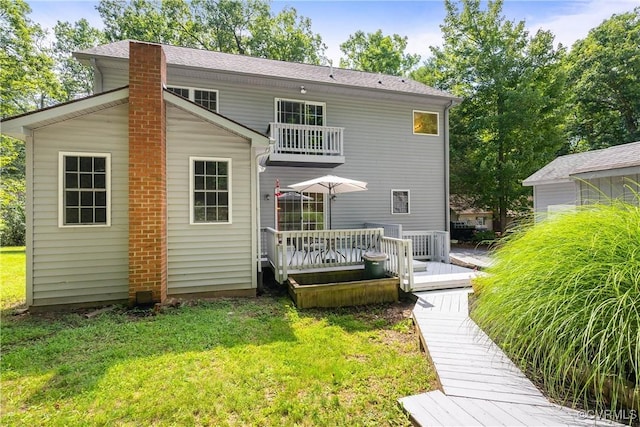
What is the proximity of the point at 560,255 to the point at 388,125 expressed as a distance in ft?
32.3

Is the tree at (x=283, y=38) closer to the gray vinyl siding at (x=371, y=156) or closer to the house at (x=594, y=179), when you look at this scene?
the gray vinyl siding at (x=371, y=156)

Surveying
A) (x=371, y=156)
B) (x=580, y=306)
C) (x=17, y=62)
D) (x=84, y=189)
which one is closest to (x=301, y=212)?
(x=371, y=156)

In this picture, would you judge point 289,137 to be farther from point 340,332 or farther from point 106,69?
point 340,332

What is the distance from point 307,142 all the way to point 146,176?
213 inches

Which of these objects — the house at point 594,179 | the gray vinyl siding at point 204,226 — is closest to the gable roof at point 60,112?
the gray vinyl siding at point 204,226

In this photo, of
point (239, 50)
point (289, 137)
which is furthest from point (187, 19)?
point (289, 137)

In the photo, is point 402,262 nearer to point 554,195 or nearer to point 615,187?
point 615,187

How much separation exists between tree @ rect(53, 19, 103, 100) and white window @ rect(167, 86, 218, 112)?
21.0 m

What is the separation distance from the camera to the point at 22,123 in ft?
16.4

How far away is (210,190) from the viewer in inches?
247

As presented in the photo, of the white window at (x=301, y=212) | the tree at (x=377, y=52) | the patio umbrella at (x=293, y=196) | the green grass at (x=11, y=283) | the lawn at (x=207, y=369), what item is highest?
the tree at (x=377, y=52)

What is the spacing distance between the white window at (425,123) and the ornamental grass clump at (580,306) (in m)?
9.79

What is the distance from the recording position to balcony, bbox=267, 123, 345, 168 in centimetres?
948

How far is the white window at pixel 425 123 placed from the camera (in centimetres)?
1224
